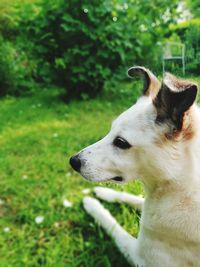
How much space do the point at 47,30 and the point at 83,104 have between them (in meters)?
1.36

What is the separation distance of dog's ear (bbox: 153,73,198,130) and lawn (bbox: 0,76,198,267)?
126 centimetres

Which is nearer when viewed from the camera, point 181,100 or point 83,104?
point 181,100

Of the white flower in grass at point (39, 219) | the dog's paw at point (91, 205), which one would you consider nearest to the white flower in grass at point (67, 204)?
the dog's paw at point (91, 205)

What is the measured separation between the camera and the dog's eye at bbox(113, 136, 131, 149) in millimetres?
1909

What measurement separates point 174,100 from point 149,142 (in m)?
0.25

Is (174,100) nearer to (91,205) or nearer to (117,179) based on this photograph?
(117,179)

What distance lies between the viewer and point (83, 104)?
6.27 meters

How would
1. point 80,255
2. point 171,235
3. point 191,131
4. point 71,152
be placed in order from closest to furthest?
1. point 191,131
2. point 171,235
3. point 80,255
4. point 71,152

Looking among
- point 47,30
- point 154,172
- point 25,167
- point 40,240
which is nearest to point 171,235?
point 154,172

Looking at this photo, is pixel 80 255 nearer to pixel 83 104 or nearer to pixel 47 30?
pixel 83 104

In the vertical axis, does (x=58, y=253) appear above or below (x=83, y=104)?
above

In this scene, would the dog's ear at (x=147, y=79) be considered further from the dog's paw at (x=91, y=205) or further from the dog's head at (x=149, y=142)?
the dog's paw at (x=91, y=205)

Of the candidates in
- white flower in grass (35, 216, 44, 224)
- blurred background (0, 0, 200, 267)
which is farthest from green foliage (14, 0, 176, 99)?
white flower in grass (35, 216, 44, 224)

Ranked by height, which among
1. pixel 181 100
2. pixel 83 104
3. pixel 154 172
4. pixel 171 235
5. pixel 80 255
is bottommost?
pixel 83 104
